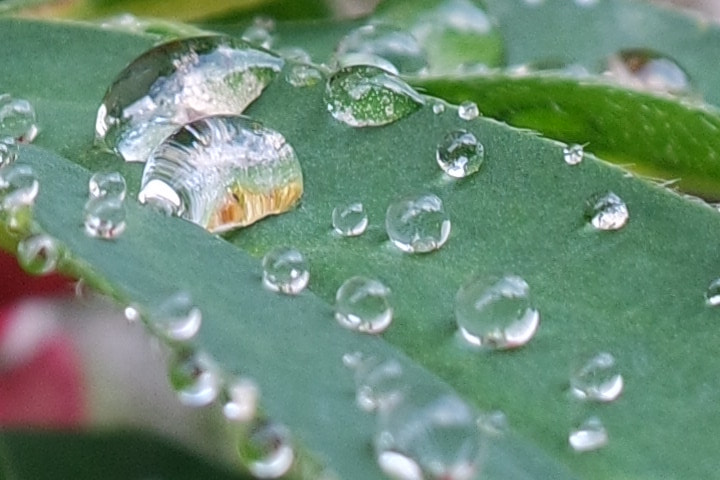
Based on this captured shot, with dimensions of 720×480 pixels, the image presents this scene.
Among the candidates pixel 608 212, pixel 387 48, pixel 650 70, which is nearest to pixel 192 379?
pixel 608 212

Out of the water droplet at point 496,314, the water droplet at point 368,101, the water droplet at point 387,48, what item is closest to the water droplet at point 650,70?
the water droplet at point 387,48

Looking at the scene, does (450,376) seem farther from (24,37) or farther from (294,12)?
(294,12)

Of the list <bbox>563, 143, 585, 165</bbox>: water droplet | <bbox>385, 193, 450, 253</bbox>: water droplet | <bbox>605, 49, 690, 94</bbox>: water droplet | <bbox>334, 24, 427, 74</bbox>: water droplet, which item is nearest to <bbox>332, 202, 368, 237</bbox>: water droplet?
<bbox>385, 193, 450, 253</bbox>: water droplet

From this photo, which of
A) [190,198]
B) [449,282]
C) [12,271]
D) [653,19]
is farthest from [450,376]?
[653,19]

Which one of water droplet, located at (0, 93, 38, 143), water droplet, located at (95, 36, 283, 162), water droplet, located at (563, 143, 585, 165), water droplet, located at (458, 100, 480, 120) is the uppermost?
water droplet, located at (563, 143, 585, 165)

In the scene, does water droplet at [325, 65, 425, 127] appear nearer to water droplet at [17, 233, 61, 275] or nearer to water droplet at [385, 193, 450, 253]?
water droplet at [385, 193, 450, 253]

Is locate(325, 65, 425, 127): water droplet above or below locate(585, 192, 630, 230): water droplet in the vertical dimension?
below

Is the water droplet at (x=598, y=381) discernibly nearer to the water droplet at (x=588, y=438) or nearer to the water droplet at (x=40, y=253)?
the water droplet at (x=588, y=438)
